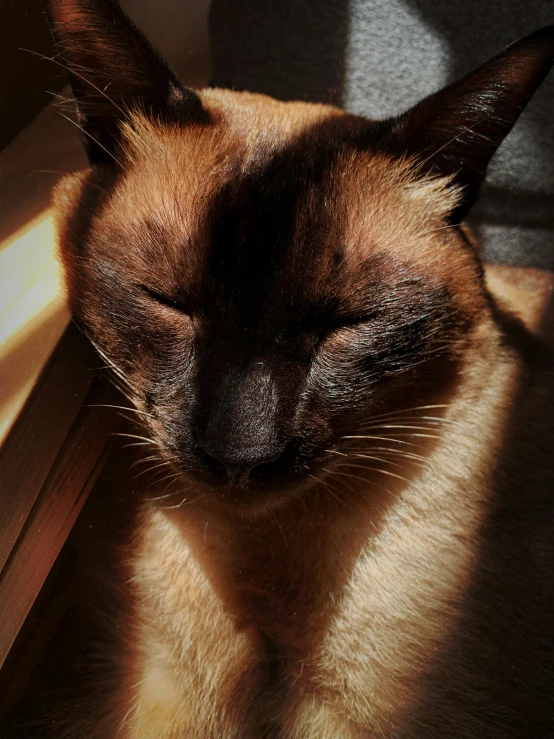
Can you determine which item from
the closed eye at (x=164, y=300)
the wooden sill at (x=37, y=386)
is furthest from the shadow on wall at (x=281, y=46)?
the closed eye at (x=164, y=300)

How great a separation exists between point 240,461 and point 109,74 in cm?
62

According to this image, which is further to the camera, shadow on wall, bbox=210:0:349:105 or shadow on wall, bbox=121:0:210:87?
shadow on wall, bbox=210:0:349:105

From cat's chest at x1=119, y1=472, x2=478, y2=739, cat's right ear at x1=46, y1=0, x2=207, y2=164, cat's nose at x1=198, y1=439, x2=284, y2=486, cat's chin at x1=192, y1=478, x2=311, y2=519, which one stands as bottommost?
cat's chest at x1=119, y1=472, x2=478, y2=739

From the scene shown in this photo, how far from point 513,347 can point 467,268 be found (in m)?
0.19

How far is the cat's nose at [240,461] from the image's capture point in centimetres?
94

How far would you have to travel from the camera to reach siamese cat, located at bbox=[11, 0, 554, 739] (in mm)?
1024

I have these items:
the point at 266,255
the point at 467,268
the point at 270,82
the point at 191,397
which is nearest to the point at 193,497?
the point at 191,397

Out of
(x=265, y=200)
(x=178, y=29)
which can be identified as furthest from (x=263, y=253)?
(x=178, y=29)

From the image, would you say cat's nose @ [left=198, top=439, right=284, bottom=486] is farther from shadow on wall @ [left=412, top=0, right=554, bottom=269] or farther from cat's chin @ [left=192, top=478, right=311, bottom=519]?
shadow on wall @ [left=412, top=0, right=554, bottom=269]

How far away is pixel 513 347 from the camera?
129 centimetres

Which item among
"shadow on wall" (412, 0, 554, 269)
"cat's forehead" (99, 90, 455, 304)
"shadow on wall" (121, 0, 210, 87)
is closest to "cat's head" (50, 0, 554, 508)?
"cat's forehead" (99, 90, 455, 304)

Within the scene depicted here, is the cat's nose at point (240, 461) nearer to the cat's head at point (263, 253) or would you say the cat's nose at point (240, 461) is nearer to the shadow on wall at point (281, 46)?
the cat's head at point (263, 253)

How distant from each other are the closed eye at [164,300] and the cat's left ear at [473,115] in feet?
1.33

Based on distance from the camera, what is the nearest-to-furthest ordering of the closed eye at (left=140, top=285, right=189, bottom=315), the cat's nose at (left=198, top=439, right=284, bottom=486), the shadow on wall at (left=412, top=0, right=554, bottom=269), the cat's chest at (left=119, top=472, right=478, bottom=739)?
the cat's nose at (left=198, top=439, right=284, bottom=486)
the closed eye at (left=140, top=285, right=189, bottom=315)
the cat's chest at (left=119, top=472, right=478, bottom=739)
the shadow on wall at (left=412, top=0, right=554, bottom=269)
